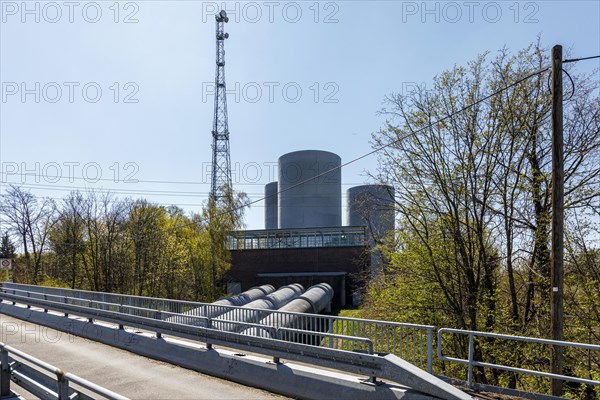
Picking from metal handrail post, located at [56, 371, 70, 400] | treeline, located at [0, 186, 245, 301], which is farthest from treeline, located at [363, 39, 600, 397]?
treeline, located at [0, 186, 245, 301]

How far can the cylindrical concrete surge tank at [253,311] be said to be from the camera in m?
9.71

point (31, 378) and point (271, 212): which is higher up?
point (271, 212)

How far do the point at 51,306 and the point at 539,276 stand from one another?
18.9 metres

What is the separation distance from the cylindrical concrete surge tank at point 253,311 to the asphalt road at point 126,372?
4.51ft

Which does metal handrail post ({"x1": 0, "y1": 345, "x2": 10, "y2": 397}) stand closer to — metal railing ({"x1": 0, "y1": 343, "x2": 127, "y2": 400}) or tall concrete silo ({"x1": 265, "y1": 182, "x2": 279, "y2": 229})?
metal railing ({"x1": 0, "y1": 343, "x2": 127, "y2": 400})

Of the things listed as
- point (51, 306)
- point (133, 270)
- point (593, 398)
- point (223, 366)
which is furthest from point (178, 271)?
point (593, 398)

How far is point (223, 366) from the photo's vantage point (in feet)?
28.2

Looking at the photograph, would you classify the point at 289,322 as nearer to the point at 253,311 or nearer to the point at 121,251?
the point at 253,311

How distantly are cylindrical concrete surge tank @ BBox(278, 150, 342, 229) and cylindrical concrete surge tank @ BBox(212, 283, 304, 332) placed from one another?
31351 millimetres

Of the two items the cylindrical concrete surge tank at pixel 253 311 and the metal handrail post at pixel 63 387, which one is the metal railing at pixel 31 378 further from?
the cylindrical concrete surge tank at pixel 253 311

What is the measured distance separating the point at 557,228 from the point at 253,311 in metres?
8.27

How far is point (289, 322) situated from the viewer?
1302 centimetres

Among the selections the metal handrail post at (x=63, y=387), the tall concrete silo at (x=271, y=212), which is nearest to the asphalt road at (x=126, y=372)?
the metal handrail post at (x=63, y=387)

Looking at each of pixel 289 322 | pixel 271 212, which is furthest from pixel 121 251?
pixel 271 212
